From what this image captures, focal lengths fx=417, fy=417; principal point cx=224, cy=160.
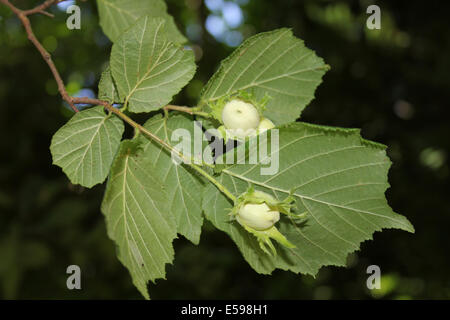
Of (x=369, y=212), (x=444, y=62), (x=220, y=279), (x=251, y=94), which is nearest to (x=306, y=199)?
(x=369, y=212)

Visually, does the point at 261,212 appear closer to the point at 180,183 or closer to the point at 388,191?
the point at 180,183

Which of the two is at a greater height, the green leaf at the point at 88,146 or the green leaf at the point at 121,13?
the green leaf at the point at 121,13

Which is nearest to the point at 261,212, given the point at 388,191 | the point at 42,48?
the point at 42,48

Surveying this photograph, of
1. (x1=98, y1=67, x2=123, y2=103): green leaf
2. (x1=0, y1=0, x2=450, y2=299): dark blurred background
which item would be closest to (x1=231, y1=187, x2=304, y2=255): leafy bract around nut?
(x1=98, y1=67, x2=123, y2=103): green leaf

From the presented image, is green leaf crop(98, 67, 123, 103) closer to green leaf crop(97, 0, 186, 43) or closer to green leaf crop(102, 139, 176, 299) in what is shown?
green leaf crop(102, 139, 176, 299)

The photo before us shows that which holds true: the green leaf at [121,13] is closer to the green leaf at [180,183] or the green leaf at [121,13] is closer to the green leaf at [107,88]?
the green leaf at [107,88]

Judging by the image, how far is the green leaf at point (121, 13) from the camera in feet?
4.31

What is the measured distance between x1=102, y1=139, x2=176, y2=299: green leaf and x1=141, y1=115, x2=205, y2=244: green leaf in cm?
6

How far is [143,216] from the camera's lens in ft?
2.78

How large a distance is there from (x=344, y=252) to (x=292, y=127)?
331mm

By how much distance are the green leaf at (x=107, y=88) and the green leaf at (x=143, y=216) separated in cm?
16

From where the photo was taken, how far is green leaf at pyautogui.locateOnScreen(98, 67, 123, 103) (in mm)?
938

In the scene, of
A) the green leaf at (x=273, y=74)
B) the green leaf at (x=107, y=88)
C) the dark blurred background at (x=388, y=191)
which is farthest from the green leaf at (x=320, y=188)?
the dark blurred background at (x=388, y=191)

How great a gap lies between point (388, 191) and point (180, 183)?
93.7 inches
